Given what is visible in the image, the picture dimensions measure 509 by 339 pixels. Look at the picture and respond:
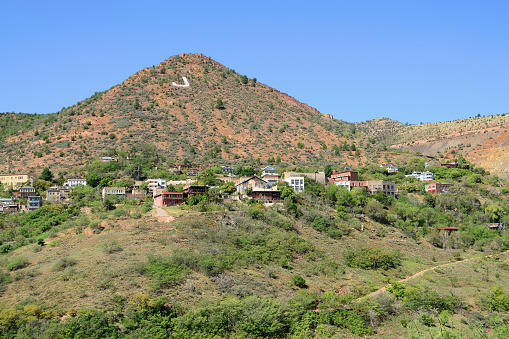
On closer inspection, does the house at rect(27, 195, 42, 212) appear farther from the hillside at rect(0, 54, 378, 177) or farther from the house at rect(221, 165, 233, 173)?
the house at rect(221, 165, 233, 173)

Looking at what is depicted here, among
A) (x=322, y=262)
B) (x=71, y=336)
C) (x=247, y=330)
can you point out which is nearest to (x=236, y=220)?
(x=322, y=262)

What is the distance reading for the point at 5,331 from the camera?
44250mm

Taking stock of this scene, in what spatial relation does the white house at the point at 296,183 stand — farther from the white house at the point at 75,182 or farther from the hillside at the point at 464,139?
the hillside at the point at 464,139

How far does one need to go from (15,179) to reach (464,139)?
113m

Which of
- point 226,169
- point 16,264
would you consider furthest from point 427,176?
point 16,264

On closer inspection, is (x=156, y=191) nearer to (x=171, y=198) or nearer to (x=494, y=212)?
(x=171, y=198)

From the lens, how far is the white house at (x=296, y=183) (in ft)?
281

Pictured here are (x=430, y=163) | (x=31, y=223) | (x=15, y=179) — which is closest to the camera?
(x=31, y=223)

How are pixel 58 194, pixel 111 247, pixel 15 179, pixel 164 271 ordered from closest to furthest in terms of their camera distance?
pixel 164 271 < pixel 111 247 < pixel 58 194 < pixel 15 179

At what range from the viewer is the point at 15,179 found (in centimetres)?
9650

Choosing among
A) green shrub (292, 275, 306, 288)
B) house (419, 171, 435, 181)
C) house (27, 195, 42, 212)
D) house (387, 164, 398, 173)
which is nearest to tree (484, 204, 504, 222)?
house (419, 171, 435, 181)

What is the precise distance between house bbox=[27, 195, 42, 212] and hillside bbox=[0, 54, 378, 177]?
68.3 feet

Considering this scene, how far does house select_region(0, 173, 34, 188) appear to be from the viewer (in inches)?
3752

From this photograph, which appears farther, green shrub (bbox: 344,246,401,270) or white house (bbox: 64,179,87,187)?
white house (bbox: 64,179,87,187)
